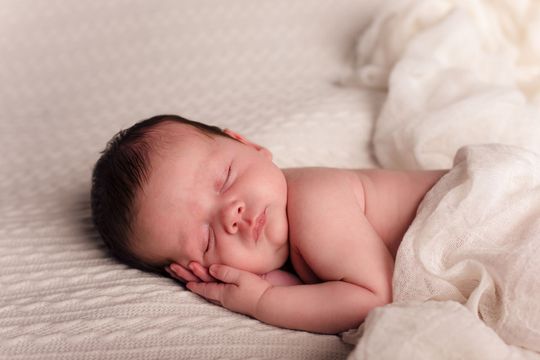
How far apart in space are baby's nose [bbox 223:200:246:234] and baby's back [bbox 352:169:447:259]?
0.78ft

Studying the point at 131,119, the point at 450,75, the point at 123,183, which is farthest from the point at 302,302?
the point at 131,119

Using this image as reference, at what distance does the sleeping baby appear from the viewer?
1.09m

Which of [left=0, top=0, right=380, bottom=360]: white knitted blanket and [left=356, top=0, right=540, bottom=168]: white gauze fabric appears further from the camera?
[left=356, top=0, right=540, bottom=168]: white gauze fabric

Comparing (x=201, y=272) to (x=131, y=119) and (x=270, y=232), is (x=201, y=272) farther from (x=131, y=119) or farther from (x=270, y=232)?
(x=131, y=119)

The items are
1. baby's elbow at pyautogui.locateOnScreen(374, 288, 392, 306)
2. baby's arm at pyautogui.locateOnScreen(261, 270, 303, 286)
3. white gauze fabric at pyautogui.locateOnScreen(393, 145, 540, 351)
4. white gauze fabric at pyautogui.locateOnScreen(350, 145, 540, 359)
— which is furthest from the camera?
baby's arm at pyautogui.locateOnScreen(261, 270, 303, 286)

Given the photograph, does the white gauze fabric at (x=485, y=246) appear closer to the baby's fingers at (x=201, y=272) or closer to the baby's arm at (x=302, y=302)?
the baby's arm at (x=302, y=302)

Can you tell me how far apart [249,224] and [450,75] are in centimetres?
74

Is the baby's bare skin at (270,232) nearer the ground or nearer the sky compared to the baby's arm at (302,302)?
nearer the sky

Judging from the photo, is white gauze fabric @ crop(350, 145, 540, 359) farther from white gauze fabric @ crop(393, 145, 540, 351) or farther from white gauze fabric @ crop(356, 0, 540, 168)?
white gauze fabric @ crop(356, 0, 540, 168)

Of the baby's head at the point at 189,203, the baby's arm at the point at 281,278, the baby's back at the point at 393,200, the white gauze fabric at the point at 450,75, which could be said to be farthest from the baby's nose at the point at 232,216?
the white gauze fabric at the point at 450,75

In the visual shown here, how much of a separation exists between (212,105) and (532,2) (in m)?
0.87

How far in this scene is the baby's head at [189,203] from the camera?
45.2 inches

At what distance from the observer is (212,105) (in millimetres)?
1847

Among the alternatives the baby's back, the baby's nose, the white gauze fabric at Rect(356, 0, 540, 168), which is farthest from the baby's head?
the white gauze fabric at Rect(356, 0, 540, 168)
